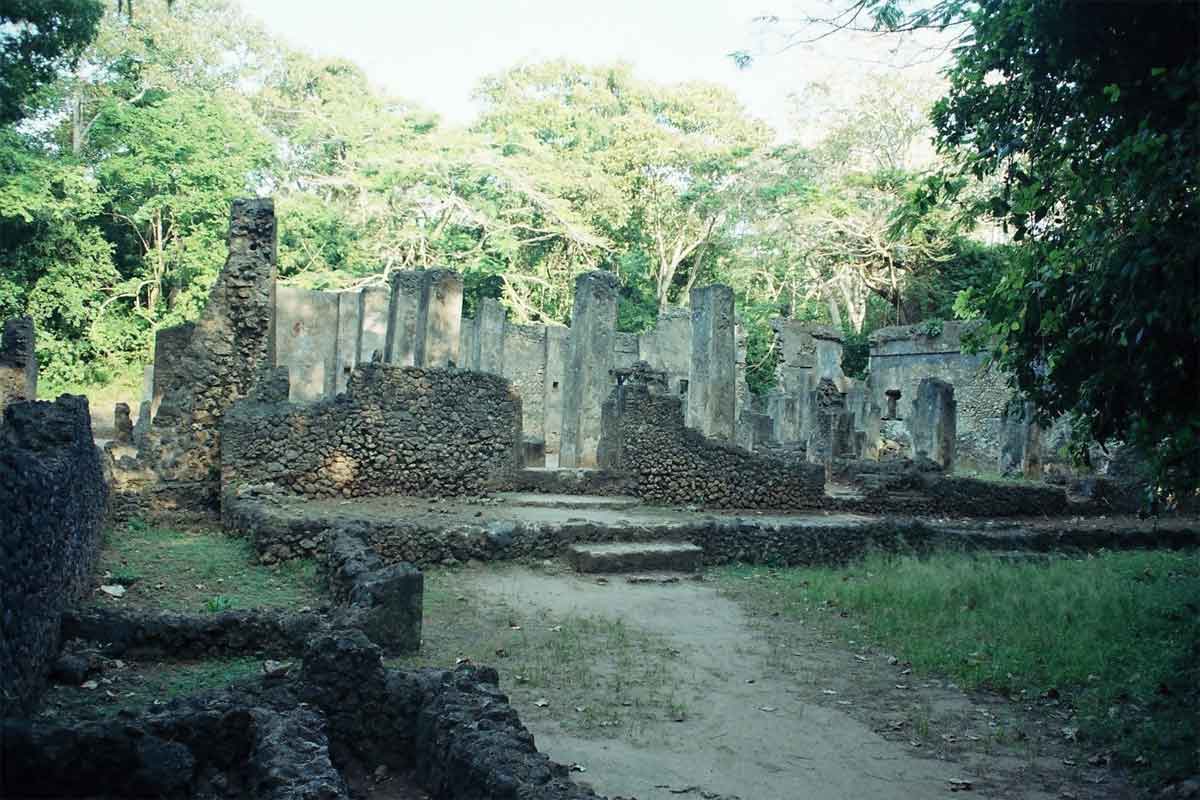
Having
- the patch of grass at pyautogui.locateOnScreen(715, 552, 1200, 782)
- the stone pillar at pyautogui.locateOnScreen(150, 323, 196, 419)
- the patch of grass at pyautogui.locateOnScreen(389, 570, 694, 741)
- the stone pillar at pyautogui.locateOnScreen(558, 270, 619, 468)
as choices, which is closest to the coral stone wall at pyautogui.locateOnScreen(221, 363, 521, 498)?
the stone pillar at pyautogui.locateOnScreen(558, 270, 619, 468)

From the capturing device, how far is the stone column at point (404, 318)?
63.7 feet

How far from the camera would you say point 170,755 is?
3.80 metres

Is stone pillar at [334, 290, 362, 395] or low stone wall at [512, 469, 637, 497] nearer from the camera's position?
low stone wall at [512, 469, 637, 497]

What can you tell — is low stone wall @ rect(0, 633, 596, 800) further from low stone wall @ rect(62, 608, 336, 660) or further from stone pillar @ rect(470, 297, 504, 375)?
stone pillar @ rect(470, 297, 504, 375)

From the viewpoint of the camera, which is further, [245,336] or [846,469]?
[846,469]

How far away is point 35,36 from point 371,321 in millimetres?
10118

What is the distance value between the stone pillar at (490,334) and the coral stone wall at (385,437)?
32.7 ft

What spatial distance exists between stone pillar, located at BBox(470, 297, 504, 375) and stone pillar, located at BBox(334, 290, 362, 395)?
10.7 feet

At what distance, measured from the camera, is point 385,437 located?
13109 mm

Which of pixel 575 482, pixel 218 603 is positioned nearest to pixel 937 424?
pixel 575 482

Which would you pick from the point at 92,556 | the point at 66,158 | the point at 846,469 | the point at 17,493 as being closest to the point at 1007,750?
the point at 17,493

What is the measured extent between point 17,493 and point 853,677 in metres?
5.70

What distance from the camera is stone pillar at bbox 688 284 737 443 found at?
17812 mm

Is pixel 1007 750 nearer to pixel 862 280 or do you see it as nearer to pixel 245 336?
pixel 245 336
